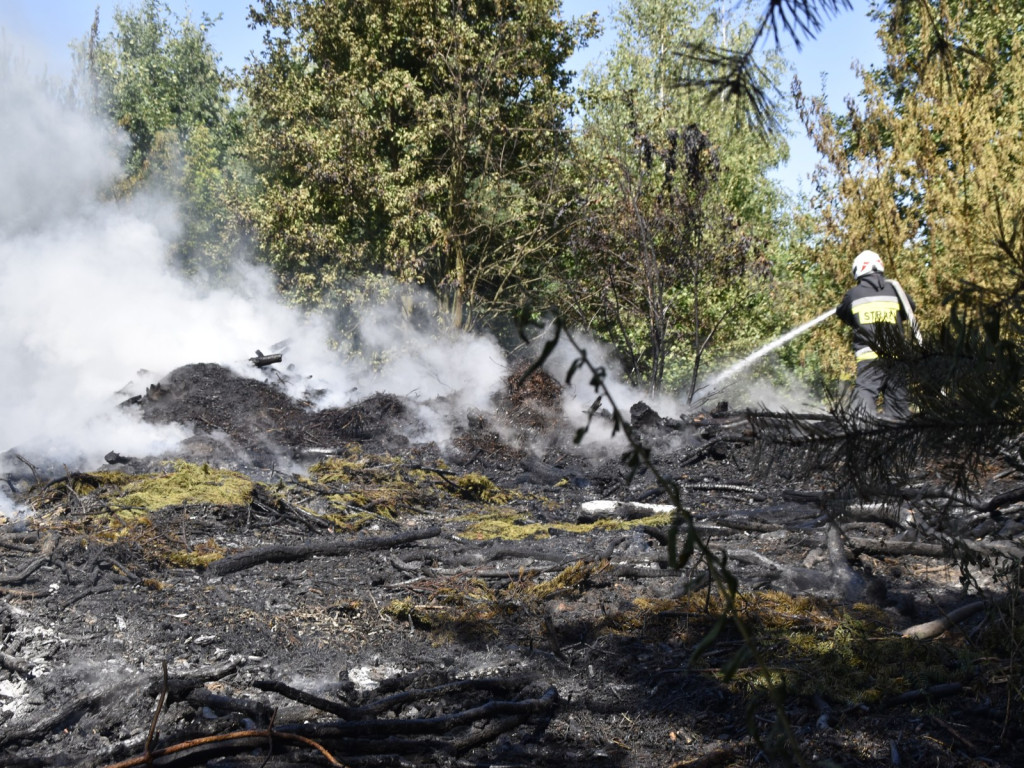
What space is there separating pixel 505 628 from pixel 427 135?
50.4 feet

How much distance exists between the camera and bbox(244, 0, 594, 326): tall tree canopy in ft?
60.0

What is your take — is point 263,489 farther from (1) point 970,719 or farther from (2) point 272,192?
(2) point 272,192

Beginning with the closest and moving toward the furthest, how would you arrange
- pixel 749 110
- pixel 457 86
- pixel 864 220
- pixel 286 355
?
pixel 749 110
pixel 864 220
pixel 457 86
pixel 286 355

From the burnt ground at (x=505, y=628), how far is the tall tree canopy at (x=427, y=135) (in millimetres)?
11289

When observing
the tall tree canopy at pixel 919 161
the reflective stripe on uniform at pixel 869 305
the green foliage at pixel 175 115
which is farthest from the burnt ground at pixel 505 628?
the green foliage at pixel 175 115

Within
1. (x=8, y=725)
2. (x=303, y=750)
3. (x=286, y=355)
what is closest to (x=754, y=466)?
(x=303, y=750)

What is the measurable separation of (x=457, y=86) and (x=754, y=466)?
16925mm

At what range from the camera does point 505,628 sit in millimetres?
4484

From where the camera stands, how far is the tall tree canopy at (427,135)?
60.0 feet

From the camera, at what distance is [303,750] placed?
3.06 m

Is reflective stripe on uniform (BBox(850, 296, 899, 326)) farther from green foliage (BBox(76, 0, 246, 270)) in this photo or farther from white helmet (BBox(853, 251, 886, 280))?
green foliage (BBox(76, 0, 246, 270))

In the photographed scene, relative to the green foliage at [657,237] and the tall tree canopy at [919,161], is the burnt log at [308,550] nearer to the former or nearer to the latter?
the tall tree canopy at [919,161]

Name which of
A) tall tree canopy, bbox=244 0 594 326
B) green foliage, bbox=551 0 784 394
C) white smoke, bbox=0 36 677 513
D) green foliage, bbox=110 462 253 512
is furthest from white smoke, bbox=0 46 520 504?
green foliage, bbox=110 462 253 512

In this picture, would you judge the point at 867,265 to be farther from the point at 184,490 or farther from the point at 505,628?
the point at 184,490
